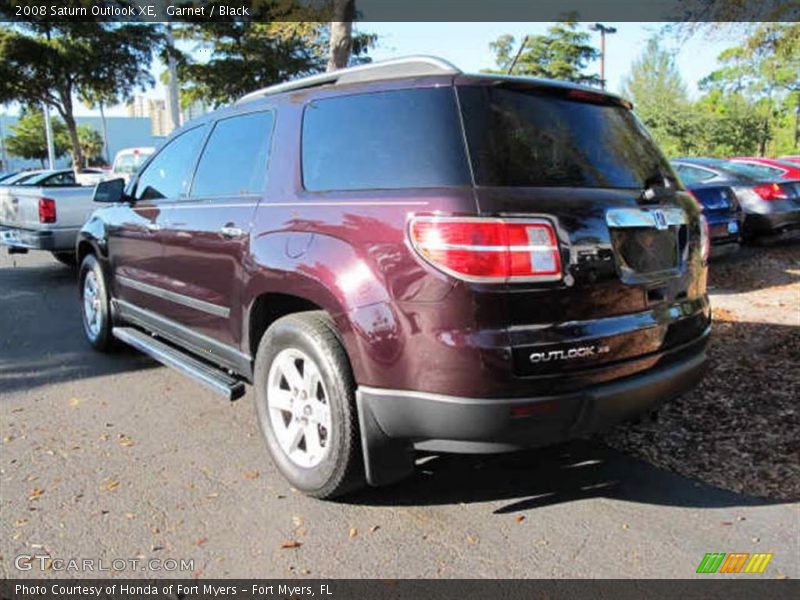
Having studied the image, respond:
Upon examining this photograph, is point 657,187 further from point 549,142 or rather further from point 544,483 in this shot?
point 544,483

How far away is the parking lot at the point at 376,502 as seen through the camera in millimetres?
2814

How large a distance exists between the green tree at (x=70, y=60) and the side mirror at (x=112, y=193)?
62.2 ft

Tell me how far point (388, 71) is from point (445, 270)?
3.88ft

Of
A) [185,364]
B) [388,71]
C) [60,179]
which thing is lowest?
[185,364]

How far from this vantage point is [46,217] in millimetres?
8977

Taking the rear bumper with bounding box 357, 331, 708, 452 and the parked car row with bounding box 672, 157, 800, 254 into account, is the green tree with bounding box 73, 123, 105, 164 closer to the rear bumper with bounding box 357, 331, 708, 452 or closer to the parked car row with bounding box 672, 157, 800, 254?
the parked car row with bounding box 672, 157, 800, 254

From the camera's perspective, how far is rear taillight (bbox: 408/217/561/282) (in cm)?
259

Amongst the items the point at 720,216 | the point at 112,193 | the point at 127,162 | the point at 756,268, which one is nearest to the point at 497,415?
the point at 112,193

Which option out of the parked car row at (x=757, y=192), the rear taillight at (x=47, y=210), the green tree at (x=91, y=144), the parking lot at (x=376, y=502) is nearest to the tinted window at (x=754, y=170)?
the parked car row at (x=757, y=192)

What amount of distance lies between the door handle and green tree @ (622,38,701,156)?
32.3 meters

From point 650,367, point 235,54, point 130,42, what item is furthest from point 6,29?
point 650,367

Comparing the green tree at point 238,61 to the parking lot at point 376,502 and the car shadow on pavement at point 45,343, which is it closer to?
the car shadow on pavement at point 45,343

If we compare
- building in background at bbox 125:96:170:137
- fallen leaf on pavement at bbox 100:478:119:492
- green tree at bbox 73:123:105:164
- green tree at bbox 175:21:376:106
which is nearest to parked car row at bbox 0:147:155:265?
fallen leaf on pavement at bbox 100:478:119:492

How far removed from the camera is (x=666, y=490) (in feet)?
11.1
